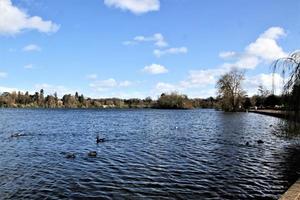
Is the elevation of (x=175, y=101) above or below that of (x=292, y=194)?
above

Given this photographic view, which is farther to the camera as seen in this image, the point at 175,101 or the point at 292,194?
the point at 175,101

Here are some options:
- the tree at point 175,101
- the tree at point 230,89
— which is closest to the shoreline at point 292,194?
the tree at point 230,89

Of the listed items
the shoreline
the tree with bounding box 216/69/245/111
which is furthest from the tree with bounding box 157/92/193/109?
the shoreline

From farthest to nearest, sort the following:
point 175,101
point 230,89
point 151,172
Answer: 1. point 175,101
2. point 230,89
3. point 151,172

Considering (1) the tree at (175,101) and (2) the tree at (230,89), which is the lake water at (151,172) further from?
(1) the tree at (175,101)

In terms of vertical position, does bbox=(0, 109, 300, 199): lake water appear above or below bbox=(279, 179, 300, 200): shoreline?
below

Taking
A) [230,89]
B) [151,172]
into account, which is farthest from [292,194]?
[230,89]

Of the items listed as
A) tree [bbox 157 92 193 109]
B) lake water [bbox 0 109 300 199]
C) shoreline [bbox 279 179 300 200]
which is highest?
tree [bbox 157 92 193 109]

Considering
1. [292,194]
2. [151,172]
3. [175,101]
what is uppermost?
[175,101]

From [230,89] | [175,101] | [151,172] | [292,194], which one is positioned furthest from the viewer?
[175,101]

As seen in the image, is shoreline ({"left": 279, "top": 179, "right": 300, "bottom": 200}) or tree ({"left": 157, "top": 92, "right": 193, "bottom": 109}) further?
tree ({"left": 157, "top": 92, "right": 193, "bottom": 109})

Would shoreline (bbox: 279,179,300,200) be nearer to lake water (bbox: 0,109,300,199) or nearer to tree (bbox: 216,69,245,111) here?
lake water (bbox: 0,109,300,199)

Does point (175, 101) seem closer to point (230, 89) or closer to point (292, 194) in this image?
point (230, 89)

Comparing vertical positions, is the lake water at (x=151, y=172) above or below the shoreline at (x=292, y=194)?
below
